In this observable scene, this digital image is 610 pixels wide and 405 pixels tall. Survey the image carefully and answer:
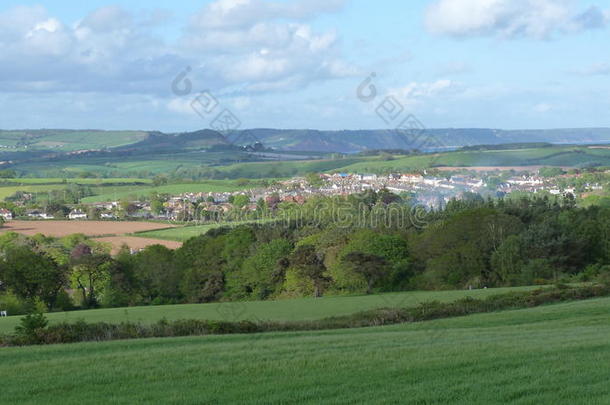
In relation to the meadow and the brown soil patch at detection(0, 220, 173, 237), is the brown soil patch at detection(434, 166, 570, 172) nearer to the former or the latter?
the brown soil patch at detection(0, 220, 173, 237)

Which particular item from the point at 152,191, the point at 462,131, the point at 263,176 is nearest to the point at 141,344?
the point at 152,191

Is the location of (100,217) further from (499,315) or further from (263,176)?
(499,315)

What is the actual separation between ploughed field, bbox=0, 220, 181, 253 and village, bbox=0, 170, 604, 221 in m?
6.03

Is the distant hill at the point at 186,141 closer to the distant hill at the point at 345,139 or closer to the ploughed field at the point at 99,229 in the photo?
the distant hill at the point at 345,139

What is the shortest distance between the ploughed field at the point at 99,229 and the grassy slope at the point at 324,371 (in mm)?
62631

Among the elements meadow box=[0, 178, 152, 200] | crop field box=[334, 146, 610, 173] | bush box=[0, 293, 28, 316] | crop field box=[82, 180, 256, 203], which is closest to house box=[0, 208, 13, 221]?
crop field box=[82, 180, 256, 203]

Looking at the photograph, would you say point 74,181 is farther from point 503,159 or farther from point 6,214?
point 503,159

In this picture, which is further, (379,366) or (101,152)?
(101,152)

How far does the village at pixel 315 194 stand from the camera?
324ft

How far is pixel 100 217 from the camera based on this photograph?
10450 cm

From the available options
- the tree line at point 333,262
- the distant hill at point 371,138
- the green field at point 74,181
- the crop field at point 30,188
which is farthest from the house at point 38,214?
the distant hill at point 371,138

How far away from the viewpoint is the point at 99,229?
3593 inches

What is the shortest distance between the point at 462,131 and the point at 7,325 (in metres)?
139

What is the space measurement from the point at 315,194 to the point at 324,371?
94159 mm
